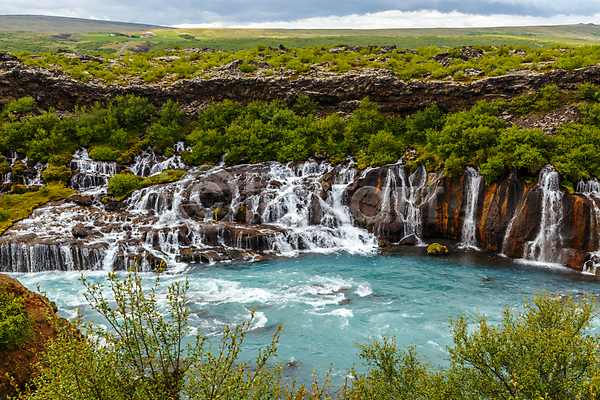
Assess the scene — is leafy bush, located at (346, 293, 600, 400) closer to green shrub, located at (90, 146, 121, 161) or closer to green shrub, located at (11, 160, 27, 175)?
green shrub, located at (90, 146, 121, 161)

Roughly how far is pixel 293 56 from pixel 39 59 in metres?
40.4

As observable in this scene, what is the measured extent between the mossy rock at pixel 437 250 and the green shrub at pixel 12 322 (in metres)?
27.6

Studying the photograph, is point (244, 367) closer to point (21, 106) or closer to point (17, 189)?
point (17, 189)

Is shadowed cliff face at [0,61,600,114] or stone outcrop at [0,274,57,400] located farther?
shadowed cliff face at [0,61,600,114]

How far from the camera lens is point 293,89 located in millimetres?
51969

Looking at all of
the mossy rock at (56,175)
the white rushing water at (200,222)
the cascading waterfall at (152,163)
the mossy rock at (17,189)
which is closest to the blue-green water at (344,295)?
the white rushing water at (200,222)

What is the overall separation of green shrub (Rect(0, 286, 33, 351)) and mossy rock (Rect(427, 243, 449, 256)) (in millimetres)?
27598

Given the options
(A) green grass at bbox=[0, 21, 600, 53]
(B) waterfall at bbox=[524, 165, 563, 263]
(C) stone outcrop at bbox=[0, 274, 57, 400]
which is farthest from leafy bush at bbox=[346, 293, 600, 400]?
(A) green grass at bbox=[0, 21, 600, 53]

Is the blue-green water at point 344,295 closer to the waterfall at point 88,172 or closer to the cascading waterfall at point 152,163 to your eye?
the waterfall at point 88,172

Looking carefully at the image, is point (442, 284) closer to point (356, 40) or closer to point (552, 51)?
point (552, 51)

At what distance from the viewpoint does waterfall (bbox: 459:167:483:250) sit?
3153cm

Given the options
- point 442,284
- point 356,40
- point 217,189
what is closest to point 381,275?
point 442,284

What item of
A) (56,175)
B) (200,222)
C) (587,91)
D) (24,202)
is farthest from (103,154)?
(587,91)

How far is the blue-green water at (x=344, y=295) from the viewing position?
19281mm
